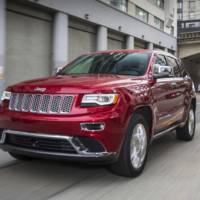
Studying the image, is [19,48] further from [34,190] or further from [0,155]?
[34,190]

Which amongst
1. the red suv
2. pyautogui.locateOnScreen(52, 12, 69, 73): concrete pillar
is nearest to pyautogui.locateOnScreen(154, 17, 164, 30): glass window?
pyautogui.locateOnScreen(52, 12, 69, 73): concrete pillar

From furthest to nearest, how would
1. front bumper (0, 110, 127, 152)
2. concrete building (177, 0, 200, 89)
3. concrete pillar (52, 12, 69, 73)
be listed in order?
1. concrete building (177, 0, 200, 89)
2. concrete pillar (52, 12, 69, 73)
3. front bumper (0, 110, 127, 152)

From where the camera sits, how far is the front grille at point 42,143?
4941 mm

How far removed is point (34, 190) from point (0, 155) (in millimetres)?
2193

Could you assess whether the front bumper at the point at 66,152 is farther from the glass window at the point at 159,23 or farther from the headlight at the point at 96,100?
the glass window at the point at 159,23

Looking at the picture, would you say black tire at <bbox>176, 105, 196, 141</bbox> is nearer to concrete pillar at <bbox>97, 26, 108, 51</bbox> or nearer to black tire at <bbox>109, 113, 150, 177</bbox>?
black tire at <bbox>109, 113, 150, 177</bbox>

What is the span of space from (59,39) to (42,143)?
17565 mm

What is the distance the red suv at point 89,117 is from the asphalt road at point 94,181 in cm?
30

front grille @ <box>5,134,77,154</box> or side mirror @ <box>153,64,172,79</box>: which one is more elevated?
side mirror @ <box>153,64,172,79</box>

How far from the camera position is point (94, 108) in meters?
4.94

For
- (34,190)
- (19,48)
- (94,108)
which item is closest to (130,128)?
(94,108)

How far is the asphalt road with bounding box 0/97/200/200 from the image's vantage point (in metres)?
4.76

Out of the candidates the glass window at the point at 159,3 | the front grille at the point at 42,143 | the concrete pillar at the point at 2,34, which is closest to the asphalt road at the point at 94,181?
the front grille at the point at 42,143

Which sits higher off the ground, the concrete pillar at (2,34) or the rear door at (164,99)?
the concrete pillar at (2,34)
